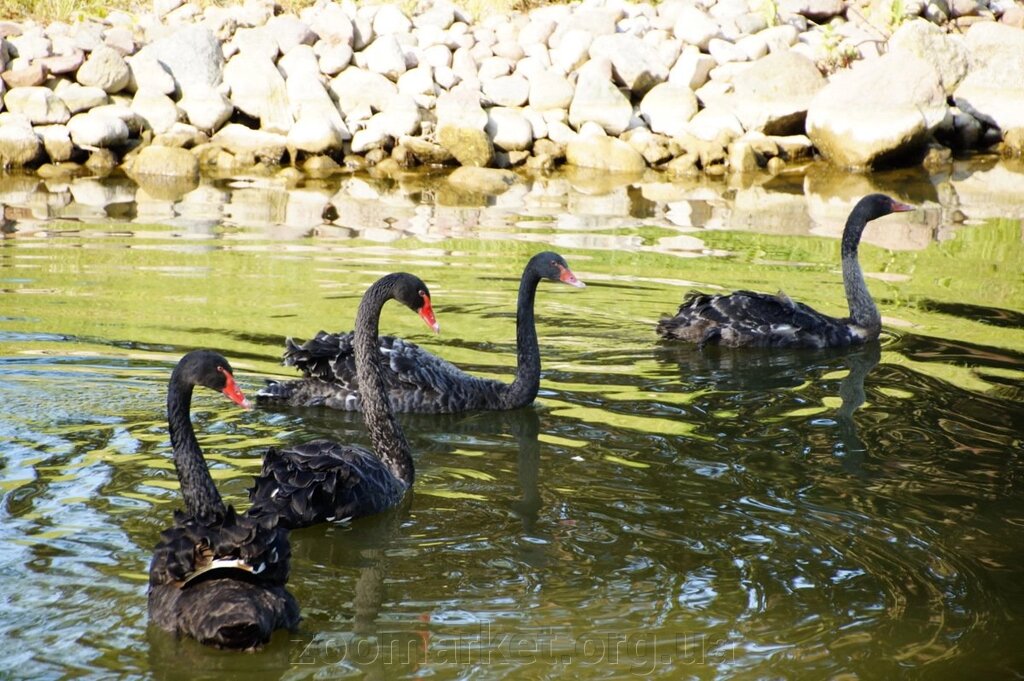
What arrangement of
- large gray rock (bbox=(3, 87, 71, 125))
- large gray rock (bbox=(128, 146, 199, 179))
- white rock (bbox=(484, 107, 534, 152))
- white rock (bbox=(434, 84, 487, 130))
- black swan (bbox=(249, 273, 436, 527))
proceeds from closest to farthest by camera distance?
black swan (bbox=(249, 273, 436, 527)) < large gray rock (bbox=(128, 146, 199, 179)) < large gray rock (bbox=(3, 87, 71, 125)) < white rock (bbox=(434, 84, 487, 130)) < white rock (bbox=(484, 107, 534, 152))

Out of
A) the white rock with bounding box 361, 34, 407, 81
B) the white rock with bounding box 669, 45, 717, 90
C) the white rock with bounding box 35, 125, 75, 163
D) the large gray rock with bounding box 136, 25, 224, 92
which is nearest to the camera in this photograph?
the white rock with bounding box 35, 125, 75, 163

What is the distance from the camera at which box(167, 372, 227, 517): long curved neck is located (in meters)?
5.01

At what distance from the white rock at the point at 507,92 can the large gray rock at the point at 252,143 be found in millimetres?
3088

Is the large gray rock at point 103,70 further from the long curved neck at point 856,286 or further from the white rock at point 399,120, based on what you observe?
the long curved neck at point 856,286

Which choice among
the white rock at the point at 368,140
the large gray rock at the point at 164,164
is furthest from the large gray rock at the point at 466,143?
the large gray rock at the point at 164,164

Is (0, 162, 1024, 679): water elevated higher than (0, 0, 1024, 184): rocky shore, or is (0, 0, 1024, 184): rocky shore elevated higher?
(0, 0, 1024, 184): rocky shore

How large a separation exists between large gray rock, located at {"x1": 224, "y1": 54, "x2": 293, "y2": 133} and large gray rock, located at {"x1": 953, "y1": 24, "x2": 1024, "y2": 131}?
32.6ft

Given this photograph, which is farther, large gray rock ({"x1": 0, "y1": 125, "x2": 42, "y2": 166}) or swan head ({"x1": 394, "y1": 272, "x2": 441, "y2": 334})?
large gray rock ({"x1": 0, "y1": 125, "x2": 42, "y2": 166})

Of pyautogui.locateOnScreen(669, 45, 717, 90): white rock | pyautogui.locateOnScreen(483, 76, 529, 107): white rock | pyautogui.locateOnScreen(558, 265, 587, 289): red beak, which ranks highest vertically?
pyautogui.locateOnScreen(669, 45, 717, 90): white rock

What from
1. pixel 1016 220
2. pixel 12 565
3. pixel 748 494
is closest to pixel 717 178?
pixel 1016 220

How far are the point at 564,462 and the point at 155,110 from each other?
12271 mm

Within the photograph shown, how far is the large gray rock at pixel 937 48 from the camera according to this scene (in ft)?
63.7

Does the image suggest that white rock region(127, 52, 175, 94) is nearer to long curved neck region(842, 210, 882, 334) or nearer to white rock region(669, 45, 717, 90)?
white rock region(669, 45, 717, 90)

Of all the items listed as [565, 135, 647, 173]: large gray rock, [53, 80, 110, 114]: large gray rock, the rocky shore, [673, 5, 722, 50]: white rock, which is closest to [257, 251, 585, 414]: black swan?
the rocky shore
